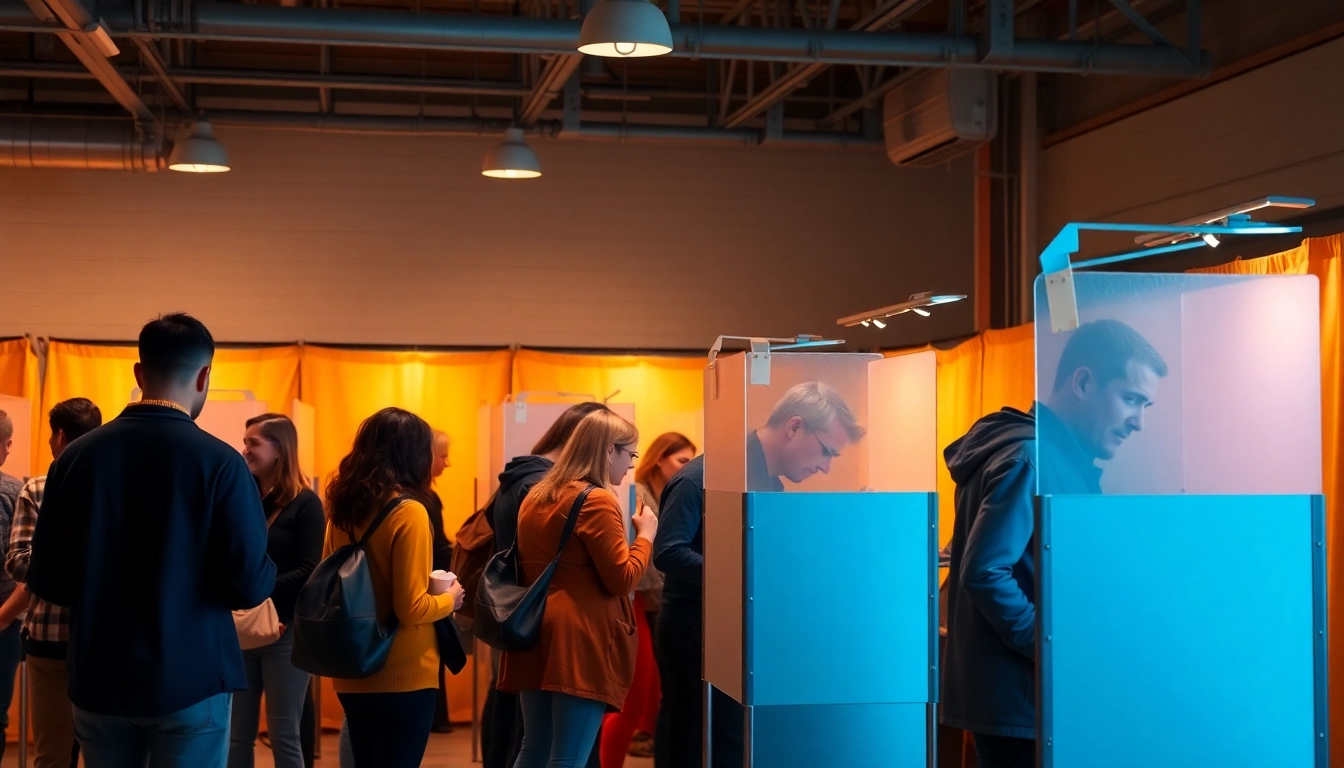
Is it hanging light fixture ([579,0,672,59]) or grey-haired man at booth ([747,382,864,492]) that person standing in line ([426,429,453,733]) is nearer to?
grey-haired man at booth ([747,382,864,492])

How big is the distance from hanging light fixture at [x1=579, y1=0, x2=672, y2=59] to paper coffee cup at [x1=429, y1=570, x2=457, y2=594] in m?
1.91

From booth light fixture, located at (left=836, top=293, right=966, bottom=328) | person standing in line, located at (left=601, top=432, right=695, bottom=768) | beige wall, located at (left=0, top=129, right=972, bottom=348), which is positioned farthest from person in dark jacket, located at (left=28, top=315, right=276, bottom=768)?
beige wall, located at (left=0, top=129, right=972, bottom=348)

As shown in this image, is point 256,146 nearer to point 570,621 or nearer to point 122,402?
point 122,402

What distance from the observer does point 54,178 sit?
316 inches

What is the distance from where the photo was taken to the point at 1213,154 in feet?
21.0

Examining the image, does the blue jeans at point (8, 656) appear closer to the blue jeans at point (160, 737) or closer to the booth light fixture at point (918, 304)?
the blue jeans at point (160, 737)

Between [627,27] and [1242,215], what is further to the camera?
[627,27]

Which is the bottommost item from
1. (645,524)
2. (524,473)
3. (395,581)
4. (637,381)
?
(395,581)

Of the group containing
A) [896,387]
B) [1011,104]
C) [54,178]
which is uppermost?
[1011,104]

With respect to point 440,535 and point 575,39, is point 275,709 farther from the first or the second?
point 575,39

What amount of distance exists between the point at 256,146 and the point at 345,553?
5613mm

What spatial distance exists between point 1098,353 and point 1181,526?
0.31m

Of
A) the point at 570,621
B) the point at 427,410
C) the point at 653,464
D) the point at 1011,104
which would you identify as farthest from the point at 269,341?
the point at 570,621

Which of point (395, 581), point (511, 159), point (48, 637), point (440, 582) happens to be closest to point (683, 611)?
point (440, 582)
